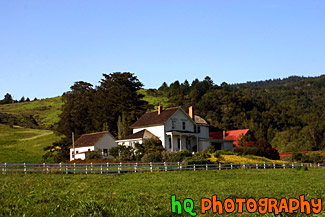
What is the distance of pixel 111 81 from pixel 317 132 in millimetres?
47222

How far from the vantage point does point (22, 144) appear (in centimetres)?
8800

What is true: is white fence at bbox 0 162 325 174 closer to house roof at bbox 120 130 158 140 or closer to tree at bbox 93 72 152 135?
house roof at bbox 120 130 158 140

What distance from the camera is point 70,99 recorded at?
85438 millimetres

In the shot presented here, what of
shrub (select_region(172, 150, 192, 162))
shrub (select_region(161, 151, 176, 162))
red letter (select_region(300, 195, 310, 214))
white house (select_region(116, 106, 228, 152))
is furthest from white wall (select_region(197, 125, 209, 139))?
red letter (select_region(300, 195, 310, 214))

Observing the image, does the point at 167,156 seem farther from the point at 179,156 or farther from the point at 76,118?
the point at 76,118

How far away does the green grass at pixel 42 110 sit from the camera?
139625mm

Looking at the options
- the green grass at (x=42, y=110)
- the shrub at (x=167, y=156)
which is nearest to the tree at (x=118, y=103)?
the shrub at (x=167, y=156)

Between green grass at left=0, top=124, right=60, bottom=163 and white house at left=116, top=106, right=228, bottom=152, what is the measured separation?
18417 millimetres

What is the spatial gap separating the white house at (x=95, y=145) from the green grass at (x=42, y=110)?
222 feet

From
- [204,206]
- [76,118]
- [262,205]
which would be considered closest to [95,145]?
[76,118]

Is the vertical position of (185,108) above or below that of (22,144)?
above

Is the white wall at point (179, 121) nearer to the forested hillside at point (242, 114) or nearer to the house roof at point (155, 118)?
the house roof at point (155, 118)

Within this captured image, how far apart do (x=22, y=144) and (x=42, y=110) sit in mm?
71674

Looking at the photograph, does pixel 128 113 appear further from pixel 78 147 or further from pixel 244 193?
pixel 244 193
